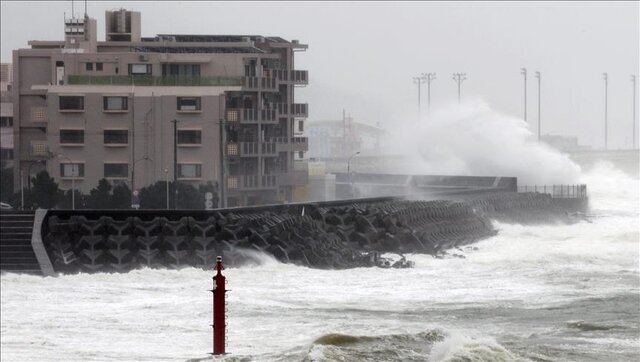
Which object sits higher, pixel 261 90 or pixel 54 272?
pixel 261 90

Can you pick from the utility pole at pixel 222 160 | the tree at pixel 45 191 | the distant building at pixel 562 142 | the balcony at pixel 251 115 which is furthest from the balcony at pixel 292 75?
the distant building at pixel 562 142

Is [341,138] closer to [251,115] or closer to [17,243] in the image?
[251,115]

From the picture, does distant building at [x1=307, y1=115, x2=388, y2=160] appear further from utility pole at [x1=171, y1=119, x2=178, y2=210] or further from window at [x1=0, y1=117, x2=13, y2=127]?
utility pole at [x1=171, y1=119, x2=178, y2=210]

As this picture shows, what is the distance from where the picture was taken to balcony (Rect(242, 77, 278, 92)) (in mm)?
45531

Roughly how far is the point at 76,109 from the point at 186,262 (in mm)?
23260

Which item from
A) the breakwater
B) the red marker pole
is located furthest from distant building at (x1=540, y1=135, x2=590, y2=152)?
the red marker pole

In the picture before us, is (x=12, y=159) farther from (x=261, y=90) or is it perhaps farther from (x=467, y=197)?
(x=467, y=197)

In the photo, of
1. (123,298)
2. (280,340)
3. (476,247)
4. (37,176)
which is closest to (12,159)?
(37,176)

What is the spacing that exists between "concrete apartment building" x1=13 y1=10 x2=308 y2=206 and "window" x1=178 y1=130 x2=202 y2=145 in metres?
0.03

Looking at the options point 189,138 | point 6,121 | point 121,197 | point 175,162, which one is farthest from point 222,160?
point 6,121

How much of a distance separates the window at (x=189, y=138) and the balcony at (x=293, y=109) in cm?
447

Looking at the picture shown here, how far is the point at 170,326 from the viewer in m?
15.6

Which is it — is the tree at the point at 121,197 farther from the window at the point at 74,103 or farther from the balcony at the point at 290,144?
the balcony at the point at 290,144

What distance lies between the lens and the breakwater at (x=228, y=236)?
21.9 meters
